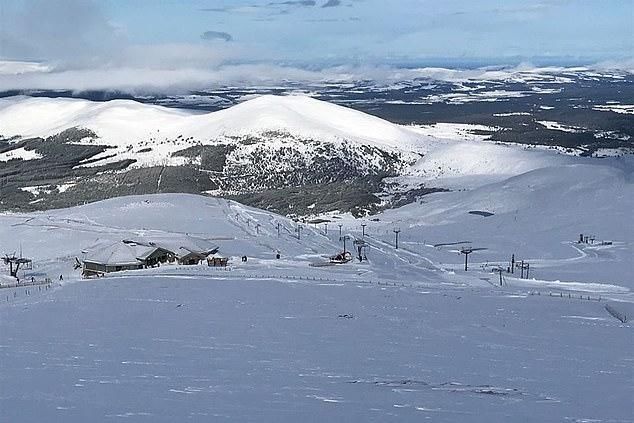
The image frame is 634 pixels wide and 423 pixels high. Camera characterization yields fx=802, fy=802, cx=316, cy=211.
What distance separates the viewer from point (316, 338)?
14734 millimetres

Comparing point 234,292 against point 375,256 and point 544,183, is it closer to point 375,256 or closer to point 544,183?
point 375,256

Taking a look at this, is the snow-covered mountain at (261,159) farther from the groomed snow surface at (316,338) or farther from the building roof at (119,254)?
the building roof at (119,254)

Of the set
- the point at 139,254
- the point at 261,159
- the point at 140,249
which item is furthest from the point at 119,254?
the point at 261,159

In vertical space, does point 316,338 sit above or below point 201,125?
below

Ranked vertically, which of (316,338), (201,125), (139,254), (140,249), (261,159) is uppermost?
(201,125)

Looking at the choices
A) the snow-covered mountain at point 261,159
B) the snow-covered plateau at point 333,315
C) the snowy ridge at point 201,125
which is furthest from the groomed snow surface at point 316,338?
the snowy ridge at point 201,125

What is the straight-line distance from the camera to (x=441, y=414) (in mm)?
9172

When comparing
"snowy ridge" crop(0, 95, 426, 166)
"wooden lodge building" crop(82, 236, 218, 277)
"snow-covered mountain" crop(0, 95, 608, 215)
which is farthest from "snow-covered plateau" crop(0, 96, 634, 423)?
"snowy ridge" crop(0, 95, 426, 166)

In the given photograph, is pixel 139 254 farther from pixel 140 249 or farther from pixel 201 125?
pixel 201 125

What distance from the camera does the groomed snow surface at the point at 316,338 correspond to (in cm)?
938

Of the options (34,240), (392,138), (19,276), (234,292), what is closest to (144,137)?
(392,138)

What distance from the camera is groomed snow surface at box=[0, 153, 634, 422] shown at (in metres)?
9.38

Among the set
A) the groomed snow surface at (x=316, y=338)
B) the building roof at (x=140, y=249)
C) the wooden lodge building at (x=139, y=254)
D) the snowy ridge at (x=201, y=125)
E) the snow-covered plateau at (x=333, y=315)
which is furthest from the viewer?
the snowy ridge at (x=201, y=125)

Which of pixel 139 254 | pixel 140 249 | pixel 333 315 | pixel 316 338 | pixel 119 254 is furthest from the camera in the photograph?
pixel 140 249
